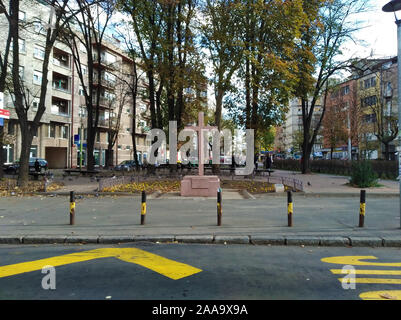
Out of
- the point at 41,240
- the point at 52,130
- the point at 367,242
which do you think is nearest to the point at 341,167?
the point at 367,242

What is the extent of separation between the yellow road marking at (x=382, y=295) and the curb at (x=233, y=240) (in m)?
2.74

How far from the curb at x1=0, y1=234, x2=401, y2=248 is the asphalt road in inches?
10.6

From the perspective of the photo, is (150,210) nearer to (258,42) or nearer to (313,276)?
(313,276)

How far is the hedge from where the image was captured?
24.6 meters

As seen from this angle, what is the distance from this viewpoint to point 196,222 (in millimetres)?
8625

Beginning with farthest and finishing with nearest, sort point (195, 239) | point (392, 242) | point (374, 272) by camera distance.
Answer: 1. point (195, 239)
2. point (392, 242)
3. point (374, 272)

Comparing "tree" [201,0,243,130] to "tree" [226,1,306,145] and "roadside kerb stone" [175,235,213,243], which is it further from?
"roadside kerb stone" [175,235,213,243]

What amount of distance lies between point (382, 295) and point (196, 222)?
5.25 metres

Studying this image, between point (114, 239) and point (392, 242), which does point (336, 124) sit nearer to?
point (392, 242)

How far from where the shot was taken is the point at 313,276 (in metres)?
4.67

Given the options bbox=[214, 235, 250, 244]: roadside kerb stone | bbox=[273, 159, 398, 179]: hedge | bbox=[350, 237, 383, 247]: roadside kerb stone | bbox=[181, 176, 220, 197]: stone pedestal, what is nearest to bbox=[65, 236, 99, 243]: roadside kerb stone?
bbox=[214, 235, 250, 244]: roadside kerb stone

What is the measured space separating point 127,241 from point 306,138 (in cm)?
2701

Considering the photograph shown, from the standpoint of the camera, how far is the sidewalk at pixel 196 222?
696 centimetres
